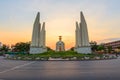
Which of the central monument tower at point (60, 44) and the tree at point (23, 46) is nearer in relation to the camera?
the central monument tower at point (60, 44)

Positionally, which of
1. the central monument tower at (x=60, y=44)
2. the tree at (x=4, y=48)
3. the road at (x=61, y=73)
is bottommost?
the road at (x=61, y=73)

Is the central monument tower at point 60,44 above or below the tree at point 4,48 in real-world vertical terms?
below

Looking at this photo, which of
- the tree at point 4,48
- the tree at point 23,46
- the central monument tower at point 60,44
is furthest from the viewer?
the tree at point 4,48

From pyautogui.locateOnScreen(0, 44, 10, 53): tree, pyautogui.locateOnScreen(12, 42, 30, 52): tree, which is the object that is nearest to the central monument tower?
pyautogui.locateOnScreen(12, 42, 30, 52): tree

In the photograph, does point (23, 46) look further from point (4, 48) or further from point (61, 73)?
point (61, 73)

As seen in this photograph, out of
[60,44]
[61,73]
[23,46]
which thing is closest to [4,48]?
[23,46]

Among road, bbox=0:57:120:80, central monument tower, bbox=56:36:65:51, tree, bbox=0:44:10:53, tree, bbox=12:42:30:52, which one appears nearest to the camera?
road, bbox=0:57:120:80

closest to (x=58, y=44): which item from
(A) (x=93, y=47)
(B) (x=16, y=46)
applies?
(B) (x=16, y=46)

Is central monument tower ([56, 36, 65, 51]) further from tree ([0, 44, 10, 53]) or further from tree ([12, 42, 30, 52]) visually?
tree ([0, 44, 10, 53])

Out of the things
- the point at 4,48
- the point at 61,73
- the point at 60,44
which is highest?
the point at 4,48

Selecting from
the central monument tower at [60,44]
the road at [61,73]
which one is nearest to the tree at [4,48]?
the central monument tower at [60,44]

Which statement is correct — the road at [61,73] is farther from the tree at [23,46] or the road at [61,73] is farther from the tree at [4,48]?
the tree at [4,48]

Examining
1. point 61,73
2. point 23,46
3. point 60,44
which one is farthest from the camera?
point 23,46

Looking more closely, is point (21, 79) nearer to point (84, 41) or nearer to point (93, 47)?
point (84, 41)
